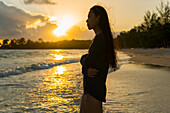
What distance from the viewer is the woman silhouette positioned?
167 cm

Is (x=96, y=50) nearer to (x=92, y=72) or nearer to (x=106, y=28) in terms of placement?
(x=92, y=72)

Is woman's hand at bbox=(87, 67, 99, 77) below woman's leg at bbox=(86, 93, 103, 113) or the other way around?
the other way around

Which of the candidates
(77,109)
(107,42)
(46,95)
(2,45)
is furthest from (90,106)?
(2,45)

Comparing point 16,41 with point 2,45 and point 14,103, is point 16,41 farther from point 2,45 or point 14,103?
point 14,103

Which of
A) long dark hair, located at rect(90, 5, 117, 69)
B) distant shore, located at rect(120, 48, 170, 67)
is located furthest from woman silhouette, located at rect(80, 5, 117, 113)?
distant shore, located at rect(120, 48, 170, 67)

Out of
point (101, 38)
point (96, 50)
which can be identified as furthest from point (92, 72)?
point (101, 38)

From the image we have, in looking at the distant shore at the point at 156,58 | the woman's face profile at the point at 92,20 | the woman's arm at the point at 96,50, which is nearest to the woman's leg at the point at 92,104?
the woman's arm at the point at 96,50

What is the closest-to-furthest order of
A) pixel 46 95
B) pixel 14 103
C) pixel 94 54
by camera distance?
1. pixel 94 54
2. pixel 14 103
3. pixel 46 95

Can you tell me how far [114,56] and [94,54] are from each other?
37 cm

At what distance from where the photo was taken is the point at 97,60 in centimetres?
171

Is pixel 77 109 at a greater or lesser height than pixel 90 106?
lesser

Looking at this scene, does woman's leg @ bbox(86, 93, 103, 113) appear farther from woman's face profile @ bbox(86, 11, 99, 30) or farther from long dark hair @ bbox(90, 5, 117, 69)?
woman's face profile @ bbox(86, 11, 99, 30)

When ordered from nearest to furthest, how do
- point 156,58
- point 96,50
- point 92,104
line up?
point 96,50 < point 92,104 < point 156,58

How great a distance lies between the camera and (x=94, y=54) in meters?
1.64
